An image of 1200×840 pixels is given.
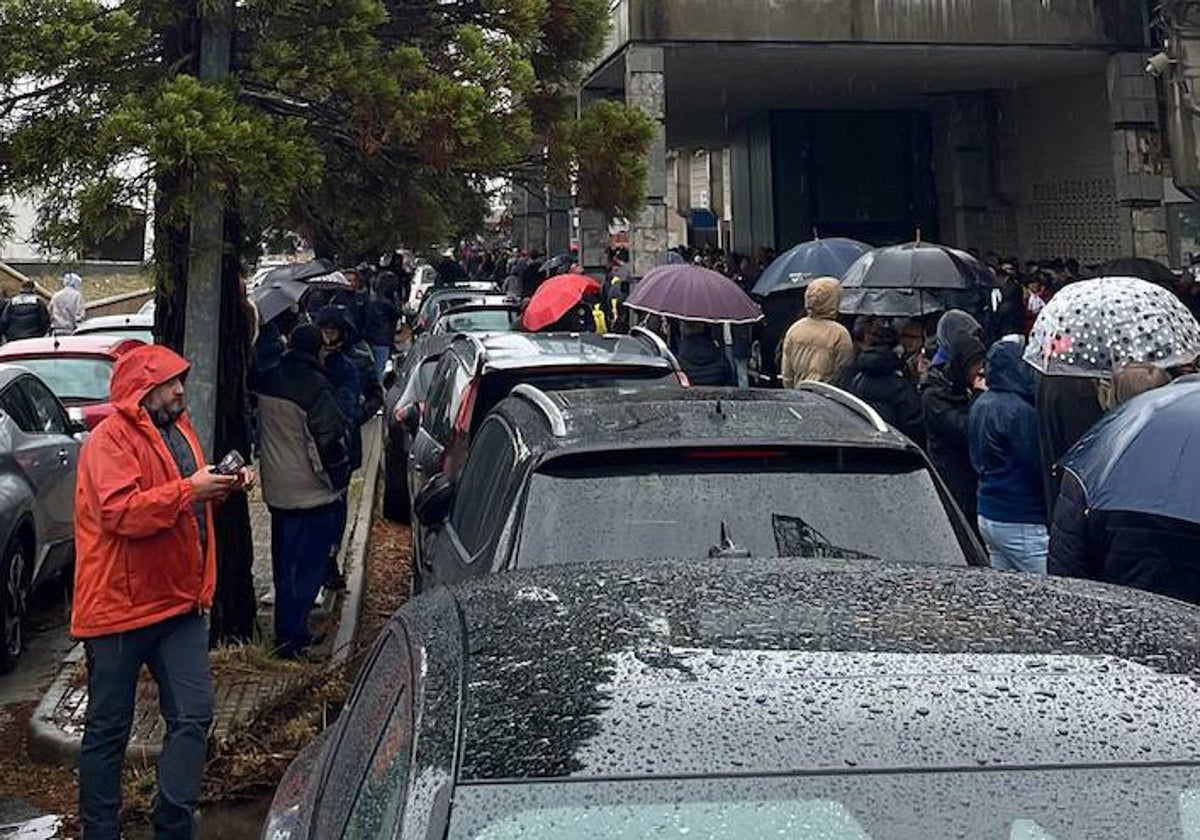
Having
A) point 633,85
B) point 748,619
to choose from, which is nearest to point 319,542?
point 748,619

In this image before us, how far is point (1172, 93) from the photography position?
17.2m

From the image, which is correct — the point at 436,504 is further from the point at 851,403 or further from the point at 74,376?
the point at 74,376

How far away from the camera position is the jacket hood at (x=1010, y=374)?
6203mm

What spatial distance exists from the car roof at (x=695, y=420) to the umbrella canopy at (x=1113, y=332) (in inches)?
24.1

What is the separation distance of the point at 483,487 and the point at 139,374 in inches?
52.3

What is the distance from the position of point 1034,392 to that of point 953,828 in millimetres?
4433

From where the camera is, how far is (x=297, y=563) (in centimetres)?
755

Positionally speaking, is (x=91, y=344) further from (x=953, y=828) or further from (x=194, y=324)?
(x=953, y=828)

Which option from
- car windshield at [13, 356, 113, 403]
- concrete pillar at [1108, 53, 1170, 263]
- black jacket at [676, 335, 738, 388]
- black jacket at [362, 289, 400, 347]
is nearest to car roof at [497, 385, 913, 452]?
black jacket at [676, 335, 738, 388]

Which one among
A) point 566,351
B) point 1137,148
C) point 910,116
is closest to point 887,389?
point 566,351

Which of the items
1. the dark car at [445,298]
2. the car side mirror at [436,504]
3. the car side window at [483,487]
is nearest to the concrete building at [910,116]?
the dark car at [445,298]

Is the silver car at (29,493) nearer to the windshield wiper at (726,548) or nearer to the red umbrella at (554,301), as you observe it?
the red umbrella at (554,301)

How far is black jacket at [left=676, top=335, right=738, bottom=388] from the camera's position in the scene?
10.8 meters

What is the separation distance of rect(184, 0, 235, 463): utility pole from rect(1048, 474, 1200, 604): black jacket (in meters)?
4.05
